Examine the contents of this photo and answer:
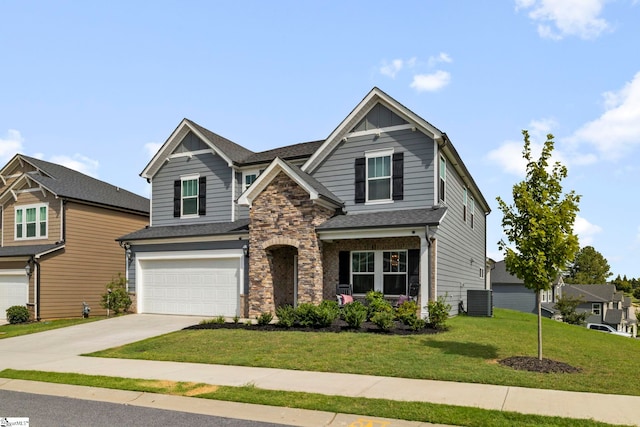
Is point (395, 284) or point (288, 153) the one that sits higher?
point (288, 153)

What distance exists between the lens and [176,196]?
24516mm

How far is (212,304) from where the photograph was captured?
21188 mm

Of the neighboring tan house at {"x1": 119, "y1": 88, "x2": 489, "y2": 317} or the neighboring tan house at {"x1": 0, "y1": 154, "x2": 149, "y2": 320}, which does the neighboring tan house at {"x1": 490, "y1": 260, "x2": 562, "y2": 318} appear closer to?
the neighboring tan house at {"x1": 119, "y1": 88, "x2": 489, "y2": 317}

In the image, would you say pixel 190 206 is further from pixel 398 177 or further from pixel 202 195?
pixel 398 177

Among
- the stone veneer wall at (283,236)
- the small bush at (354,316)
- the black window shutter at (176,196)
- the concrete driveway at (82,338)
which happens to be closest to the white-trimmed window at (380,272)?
the stone veneer wall at (283,236)

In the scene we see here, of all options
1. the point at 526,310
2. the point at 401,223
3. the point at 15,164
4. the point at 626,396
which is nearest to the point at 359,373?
the point at 626,396

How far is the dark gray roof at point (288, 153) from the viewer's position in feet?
74.3

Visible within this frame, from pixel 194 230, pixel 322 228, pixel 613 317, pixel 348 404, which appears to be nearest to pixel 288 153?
pixel 194 230

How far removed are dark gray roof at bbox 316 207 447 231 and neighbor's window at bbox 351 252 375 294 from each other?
1.39m

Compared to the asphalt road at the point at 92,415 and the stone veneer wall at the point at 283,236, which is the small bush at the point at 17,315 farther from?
the asphalt road at the point at 92,415

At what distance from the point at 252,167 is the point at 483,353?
1425 centimetres

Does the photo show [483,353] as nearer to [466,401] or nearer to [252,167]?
[466,401]

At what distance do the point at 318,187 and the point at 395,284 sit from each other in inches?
180

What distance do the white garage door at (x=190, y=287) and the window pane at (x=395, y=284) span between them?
6099 mm
